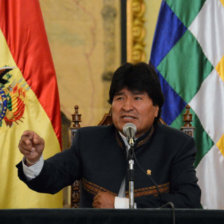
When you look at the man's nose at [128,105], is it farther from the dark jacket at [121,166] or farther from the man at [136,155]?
the dark jacket at [121,166]

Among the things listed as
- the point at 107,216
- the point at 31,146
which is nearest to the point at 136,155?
the point at 31,146

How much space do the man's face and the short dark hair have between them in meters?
0.03

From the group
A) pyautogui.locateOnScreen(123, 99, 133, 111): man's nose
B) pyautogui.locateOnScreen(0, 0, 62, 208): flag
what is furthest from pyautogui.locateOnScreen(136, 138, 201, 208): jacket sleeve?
pyautogui.locateOnScreen(0, 0, 62, 208): flag

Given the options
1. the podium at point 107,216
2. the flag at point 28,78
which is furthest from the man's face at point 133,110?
the podium at point 107,216

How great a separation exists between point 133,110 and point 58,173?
1.56 ft

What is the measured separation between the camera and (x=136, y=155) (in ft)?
7.65

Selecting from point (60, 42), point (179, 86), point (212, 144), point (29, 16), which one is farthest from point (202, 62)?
point (29, 16)

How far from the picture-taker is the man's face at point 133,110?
2309 millimetres

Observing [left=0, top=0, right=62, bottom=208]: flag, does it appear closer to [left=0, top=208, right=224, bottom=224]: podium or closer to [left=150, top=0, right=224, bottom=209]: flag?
[left=150, top=0, right=224, bottom=209]: flag

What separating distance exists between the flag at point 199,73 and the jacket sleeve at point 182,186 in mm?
833

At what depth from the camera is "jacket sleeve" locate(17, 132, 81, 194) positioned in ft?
6.85

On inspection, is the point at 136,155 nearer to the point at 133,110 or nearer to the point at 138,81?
the point at 133,110

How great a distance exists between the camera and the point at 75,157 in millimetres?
2391

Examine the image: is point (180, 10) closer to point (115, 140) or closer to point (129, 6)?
point (129, 6)
